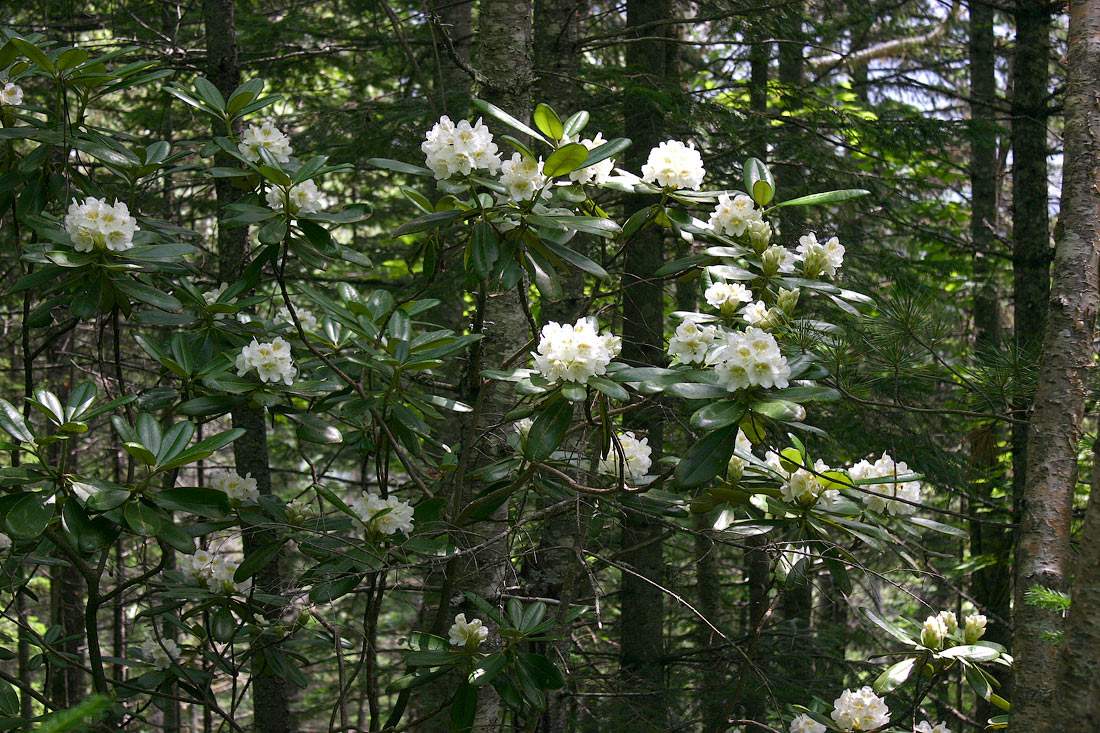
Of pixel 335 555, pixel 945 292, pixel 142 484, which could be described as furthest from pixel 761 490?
pixel 945 292

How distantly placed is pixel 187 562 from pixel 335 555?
0.73 meters

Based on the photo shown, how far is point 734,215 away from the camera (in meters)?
2.37

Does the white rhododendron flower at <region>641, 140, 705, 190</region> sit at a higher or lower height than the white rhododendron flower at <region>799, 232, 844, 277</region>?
higher

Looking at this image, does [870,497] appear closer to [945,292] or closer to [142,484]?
[142,484]

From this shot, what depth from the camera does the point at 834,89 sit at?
22.4ft

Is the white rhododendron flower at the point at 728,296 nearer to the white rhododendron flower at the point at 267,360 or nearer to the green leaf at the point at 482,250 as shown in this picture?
the green leaf at the point at 482,250

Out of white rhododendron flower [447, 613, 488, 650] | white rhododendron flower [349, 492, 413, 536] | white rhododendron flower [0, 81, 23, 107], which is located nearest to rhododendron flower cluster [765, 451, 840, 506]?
white rhododendron flower [447, 613, 488, 650]

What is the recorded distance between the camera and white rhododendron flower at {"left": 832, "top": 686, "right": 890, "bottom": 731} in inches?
91.4

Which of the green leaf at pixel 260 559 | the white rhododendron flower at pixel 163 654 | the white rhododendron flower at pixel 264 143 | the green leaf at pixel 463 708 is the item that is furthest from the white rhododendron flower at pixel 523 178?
the white rhododendron flower at pixel 163 654

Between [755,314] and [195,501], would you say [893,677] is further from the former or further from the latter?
[195,501]

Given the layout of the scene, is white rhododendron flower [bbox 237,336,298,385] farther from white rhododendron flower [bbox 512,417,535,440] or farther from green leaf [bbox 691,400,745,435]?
green leaf [bbox 691,400,745,435]

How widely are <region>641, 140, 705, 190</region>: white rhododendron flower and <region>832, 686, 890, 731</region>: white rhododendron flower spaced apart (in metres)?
1.56

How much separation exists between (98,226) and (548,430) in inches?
57.2

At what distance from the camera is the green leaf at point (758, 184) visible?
235 centimetres
